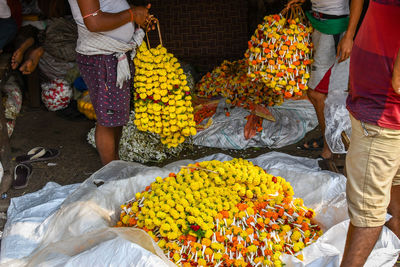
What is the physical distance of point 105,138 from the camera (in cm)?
302

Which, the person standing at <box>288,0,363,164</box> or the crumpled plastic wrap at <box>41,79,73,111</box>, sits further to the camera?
the crumpled plastic wrap at <box>41,79,73,111</box>

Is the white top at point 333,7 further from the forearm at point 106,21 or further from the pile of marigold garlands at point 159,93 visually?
the forearm at point 106,21

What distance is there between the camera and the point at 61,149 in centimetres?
383

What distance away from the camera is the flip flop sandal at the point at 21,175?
3.24m

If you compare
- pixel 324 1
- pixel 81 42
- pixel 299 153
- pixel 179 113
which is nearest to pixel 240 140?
pixel 299 153

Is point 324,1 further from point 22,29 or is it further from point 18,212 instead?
point 22,29

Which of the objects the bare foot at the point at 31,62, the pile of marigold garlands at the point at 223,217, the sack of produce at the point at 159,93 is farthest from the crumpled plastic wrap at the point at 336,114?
the bare foot at the point at 31,62

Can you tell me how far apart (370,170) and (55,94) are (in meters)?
3.49

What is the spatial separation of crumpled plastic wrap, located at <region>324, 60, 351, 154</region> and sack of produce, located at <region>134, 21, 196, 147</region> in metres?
0.99

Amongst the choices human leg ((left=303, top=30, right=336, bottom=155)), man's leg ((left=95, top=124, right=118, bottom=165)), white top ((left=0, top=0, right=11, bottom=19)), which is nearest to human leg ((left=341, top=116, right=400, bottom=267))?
human leg ((left=303, top=30, right=336, bottom=155))

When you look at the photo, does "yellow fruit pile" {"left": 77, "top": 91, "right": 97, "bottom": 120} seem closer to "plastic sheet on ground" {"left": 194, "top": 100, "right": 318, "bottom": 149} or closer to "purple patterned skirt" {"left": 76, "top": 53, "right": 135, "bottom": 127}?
"plastic sheet on ground" {"left": 194, "top": 100, "right": 318, "bottom": 149}

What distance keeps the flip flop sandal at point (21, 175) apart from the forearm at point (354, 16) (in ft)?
8.13

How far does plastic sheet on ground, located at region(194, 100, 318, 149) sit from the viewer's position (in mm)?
3764

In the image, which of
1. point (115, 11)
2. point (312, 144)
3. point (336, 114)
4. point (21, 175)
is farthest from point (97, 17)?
point (312, 144)
